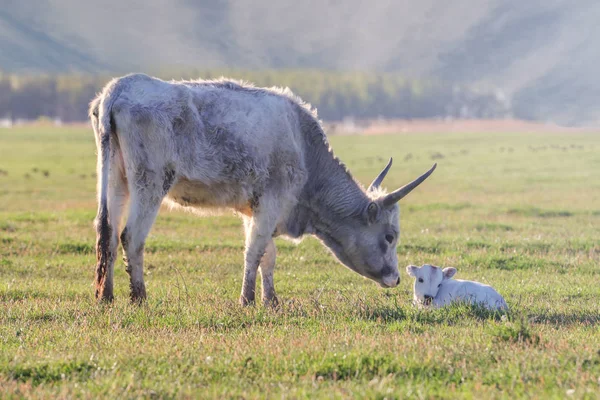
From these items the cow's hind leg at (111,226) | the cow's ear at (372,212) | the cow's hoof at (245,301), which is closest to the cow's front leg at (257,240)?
the cow's hoof at (245,301)

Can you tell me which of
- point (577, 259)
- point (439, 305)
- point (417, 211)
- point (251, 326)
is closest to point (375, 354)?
point (251, 326)

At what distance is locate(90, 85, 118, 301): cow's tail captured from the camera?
10.1 metres

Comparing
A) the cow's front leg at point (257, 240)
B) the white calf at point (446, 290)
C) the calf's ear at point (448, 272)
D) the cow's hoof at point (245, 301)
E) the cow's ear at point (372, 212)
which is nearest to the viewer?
the white calf at point (446, 290)

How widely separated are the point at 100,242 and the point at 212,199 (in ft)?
5.29

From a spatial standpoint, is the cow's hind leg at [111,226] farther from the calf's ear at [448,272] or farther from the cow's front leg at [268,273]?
the calf's ear at [448,272]

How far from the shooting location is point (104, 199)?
1011cm

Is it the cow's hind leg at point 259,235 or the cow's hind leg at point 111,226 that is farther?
the cow's hind leg at point 259,235

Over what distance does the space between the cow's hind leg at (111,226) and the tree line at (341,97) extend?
127 m

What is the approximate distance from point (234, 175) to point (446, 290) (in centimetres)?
305

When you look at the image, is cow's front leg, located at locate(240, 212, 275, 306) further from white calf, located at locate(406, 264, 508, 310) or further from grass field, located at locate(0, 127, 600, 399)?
white calf, located at locate(406, 264, 508, 310)

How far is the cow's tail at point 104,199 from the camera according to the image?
1015 centimetres

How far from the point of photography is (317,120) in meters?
12.0

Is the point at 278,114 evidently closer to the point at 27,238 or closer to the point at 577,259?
the point at 577,259

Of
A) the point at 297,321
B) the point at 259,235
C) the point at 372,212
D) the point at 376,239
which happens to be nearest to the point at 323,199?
the point at 372,212
